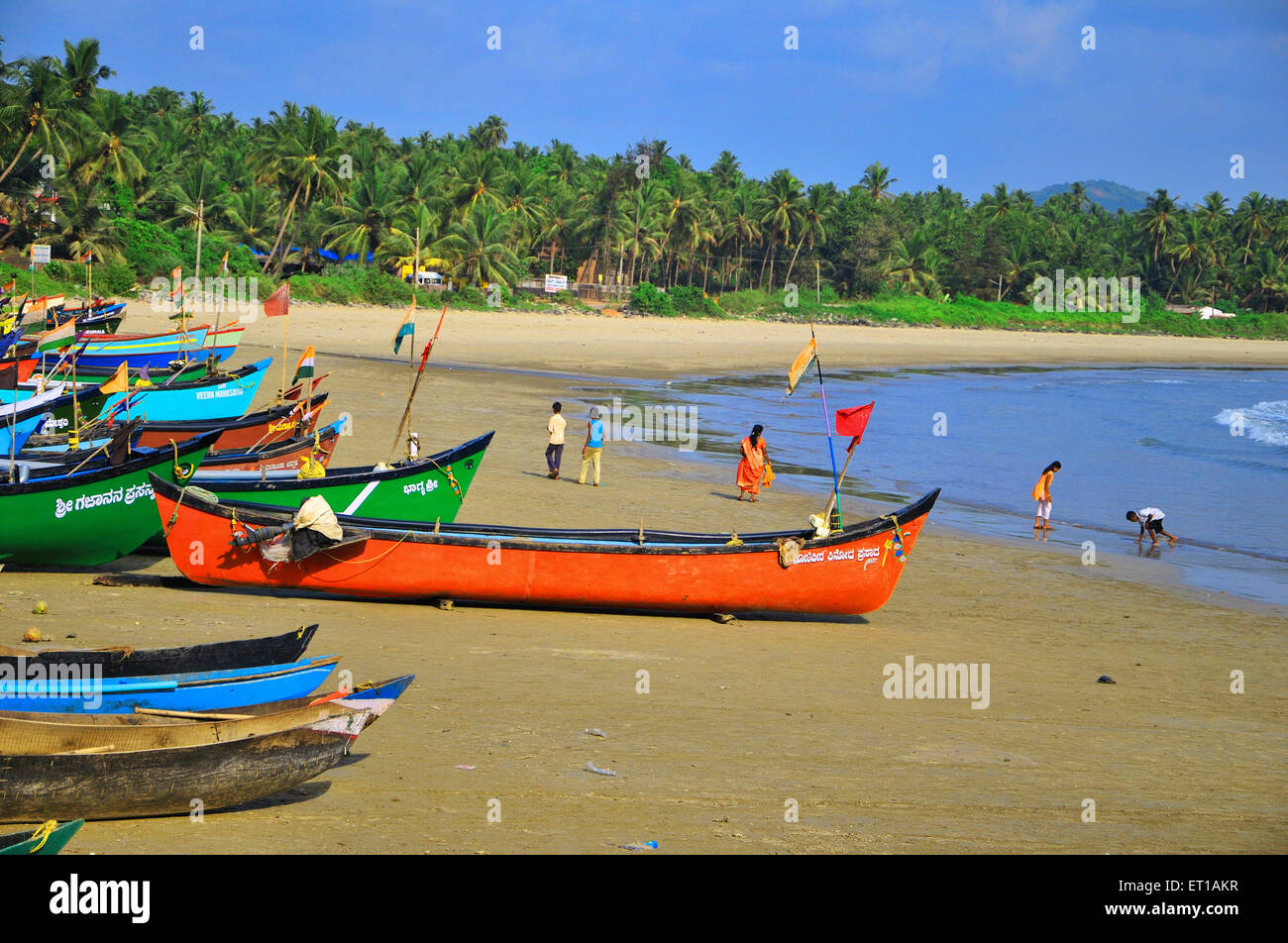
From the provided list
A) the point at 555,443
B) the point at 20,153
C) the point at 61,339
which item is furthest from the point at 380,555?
the point at 20,153

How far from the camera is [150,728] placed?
5.60 meters

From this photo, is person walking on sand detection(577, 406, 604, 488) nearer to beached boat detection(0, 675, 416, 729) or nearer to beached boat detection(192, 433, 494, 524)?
beached boat detection(192, 433, 494, 524)

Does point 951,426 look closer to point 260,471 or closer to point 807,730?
point 260,471

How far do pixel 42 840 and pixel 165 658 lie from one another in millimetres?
2055

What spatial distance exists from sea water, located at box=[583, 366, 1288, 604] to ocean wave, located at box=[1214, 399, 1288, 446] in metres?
0.10

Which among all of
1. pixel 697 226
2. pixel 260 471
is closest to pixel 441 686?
pixel 260 471

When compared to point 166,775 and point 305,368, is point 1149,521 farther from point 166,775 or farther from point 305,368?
point 166,775

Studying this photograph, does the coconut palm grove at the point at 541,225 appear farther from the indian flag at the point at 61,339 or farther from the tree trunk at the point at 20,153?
the indian flag at the point at 61,339

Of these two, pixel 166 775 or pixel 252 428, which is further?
pixel 252 428

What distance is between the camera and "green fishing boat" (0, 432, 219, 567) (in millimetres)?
10586

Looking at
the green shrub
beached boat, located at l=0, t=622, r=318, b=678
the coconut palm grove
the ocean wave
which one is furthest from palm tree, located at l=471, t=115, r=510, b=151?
beached boat, located at l=0, t=622, r=318, b=678

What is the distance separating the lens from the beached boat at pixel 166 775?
5.25m

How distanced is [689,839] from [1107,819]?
2.60 m

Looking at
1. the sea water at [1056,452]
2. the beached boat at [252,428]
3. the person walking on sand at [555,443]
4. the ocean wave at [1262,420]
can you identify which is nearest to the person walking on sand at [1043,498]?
the sea water at [1056,452]
